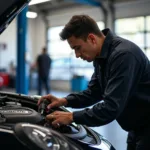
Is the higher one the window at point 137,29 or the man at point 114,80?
the window at point 137,29

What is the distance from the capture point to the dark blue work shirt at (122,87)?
1.52 meters

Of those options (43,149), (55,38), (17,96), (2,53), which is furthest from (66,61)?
(43,149)

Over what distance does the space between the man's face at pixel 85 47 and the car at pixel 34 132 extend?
449 mm

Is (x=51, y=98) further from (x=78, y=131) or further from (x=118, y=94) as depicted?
(x=118, y=94)

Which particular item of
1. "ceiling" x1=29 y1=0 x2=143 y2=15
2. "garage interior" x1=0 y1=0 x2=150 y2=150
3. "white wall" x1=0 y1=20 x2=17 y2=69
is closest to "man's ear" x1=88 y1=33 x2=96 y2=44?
"garage interior" x1=0 y1=0 x2=150 y2=150

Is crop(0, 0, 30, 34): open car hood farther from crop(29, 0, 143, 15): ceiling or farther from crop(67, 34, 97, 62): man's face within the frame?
crop(29, 0, 143, 15): ceiling

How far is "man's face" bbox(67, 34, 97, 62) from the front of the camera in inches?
65.7

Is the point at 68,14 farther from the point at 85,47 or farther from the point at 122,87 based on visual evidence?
the point at 122,87

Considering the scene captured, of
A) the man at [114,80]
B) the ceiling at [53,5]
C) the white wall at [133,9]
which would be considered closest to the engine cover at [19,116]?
the man at [114,80]

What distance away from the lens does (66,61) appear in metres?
12.4

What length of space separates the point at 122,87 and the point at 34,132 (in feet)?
1.81

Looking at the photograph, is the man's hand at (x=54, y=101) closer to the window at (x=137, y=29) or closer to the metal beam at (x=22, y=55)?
the metal beam at (x=22, y=55)

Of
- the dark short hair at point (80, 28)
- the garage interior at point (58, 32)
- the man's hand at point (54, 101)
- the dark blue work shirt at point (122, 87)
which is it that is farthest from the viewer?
the garage interior at point (58, 32)

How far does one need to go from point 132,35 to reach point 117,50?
9.12 m
